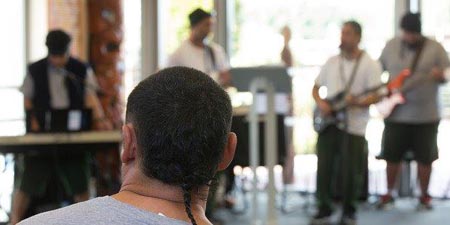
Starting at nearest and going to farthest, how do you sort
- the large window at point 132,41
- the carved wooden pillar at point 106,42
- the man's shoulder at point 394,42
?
the man's shoulder at point 394,42 < the carved wooden pillar at point 106,42 < the large window at point 132,41

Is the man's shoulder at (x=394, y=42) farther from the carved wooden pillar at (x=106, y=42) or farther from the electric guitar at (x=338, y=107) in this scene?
the carved wooden pillar at (x=106, y=42)

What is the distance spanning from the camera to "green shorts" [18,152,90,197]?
5625 millimetres

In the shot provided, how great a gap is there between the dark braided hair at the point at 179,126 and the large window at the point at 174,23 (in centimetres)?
744

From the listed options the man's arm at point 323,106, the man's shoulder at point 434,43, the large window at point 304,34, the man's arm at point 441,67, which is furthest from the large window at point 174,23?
the man's arm at point 323,106

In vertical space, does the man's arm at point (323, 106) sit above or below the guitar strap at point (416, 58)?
below

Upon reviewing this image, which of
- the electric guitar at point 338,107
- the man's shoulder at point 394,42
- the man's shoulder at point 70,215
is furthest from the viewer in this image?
the man's shoulder at point 394,42

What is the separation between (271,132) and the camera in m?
6.05

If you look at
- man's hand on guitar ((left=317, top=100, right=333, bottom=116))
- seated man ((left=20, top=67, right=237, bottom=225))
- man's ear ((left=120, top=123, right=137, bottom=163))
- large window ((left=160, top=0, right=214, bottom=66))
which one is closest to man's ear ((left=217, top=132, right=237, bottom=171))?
seated man ((left=20, top=67, right=237, bottom=225))

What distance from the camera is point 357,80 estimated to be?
255 inches

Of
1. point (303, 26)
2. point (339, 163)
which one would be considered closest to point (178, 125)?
point (339, 163)

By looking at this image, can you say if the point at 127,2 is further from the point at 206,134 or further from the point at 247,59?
the point at 206,134

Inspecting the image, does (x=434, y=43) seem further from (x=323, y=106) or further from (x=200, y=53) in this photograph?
(x=200, y=53)

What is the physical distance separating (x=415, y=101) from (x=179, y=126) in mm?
6048

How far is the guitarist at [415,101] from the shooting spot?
23.9ft
